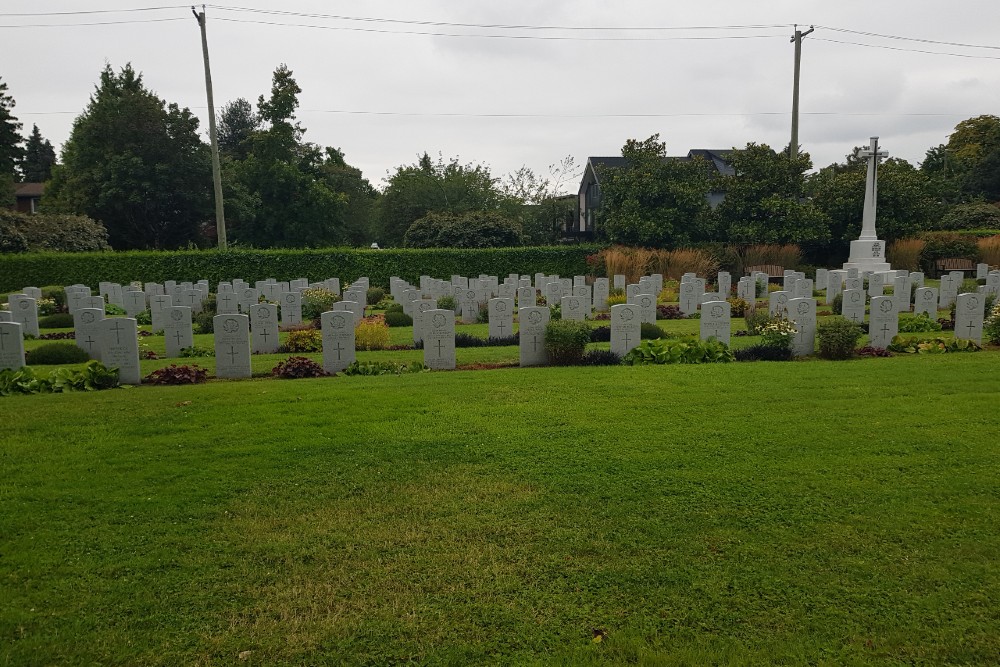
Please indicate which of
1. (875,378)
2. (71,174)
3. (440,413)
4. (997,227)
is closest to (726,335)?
(875,378)

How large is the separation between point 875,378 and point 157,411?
29.7 feet

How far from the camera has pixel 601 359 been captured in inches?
458

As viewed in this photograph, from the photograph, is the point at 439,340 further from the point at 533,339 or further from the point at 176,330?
the point at 176,330

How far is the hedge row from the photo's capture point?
97.5 feet

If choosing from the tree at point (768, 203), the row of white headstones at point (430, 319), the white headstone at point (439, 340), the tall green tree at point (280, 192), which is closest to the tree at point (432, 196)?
the tall green tree at point (280, 192)

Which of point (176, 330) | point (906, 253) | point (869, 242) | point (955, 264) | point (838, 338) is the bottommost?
point (838, 338)

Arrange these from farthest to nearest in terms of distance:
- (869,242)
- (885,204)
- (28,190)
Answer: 1. (28,190)
2. (885,204)
3. (869,242)

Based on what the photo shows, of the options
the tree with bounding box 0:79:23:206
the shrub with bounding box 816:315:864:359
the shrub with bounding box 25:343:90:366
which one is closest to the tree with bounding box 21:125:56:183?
the tree with bounding box 0:79:23:206

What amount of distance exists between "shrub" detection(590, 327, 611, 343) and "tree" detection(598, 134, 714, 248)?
18869 mm

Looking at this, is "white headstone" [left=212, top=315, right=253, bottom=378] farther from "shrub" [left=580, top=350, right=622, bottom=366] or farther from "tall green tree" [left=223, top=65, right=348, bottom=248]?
"tall green tree" [left=223, top=65, right=348, bottom=248]

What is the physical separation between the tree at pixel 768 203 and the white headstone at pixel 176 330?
26.1 meters

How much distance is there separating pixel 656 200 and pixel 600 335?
68.1ft

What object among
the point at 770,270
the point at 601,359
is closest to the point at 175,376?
the point at 601,359

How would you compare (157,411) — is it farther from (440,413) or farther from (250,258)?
(250,258)
